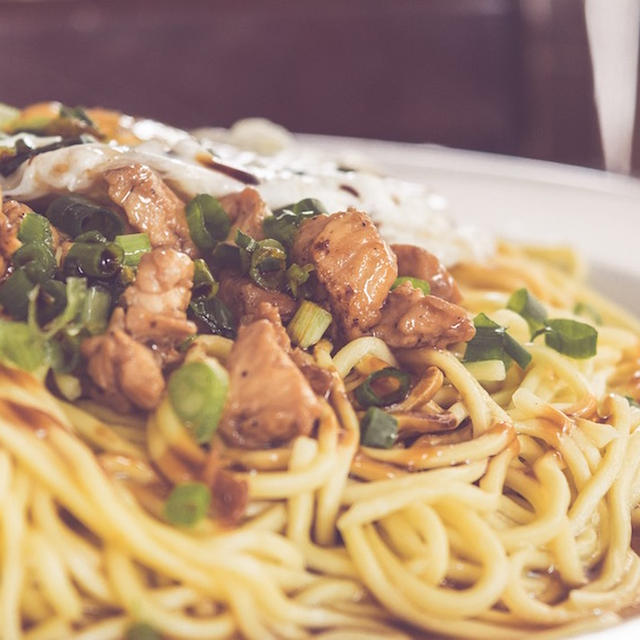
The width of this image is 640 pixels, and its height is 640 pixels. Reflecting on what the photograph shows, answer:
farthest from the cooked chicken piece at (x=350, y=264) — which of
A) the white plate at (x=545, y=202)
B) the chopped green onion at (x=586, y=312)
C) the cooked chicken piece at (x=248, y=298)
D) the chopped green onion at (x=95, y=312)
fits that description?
the white plate at (x=545, y=202)

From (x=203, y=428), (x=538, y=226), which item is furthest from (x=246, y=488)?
(x=538, y=226)

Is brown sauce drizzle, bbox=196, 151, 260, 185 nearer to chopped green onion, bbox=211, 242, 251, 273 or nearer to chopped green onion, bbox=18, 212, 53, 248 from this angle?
chopped green onion, bbox=211, 242, 251, 273

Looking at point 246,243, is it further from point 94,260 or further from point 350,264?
point 94,260

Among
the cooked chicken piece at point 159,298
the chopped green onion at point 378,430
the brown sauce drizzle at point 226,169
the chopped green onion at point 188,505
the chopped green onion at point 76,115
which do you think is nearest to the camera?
the chopped green onion at point 188,505

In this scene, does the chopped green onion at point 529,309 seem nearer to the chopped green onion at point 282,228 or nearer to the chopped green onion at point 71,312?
the chopped green onion at point 282,228

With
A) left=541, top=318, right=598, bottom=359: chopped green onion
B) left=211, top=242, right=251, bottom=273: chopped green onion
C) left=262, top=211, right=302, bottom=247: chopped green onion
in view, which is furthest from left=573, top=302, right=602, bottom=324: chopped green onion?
left=211, top=242, right=251, bottom=273: chopped green onion

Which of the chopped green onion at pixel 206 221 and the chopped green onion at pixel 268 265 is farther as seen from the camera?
the chopped green onion at pixel 206 221
